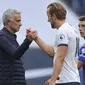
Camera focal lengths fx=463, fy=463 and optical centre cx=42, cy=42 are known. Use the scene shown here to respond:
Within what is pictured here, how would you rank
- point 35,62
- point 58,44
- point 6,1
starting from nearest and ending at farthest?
1. point 58,44
2. point 6,1
3. point 35,62

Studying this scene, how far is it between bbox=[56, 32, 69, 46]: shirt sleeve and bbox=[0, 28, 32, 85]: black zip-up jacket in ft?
0.86

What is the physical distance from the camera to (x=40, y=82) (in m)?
5.50

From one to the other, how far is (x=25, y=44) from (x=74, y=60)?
1.46 ft

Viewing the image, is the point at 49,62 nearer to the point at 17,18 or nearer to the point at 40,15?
the point at 40,15

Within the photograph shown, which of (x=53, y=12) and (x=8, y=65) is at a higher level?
(x=53, y=12)

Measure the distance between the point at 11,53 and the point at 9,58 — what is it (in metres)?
0.06

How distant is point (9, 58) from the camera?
3908mm

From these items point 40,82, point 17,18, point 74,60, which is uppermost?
point 17,18

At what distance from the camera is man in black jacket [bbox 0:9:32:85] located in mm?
3891

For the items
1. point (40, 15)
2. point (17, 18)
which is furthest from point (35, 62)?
point (17, 18)

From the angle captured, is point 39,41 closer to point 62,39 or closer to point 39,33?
point 62,39

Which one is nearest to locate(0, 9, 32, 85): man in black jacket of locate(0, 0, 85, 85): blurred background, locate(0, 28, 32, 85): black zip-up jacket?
locate(0, 28, 32, 85): black zip-up jacket

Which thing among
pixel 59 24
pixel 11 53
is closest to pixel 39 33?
pixel 59 24

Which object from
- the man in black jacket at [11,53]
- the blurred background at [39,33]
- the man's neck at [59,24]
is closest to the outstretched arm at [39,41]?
the man in black jacket at [11,53]
